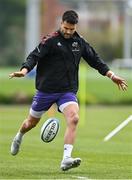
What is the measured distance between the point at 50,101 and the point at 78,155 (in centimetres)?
262

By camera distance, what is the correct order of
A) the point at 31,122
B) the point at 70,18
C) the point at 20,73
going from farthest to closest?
the point at 31,122 < the point at 70,18 < the point at 20,73

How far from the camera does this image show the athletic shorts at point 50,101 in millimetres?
14250

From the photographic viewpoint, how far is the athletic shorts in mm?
14250

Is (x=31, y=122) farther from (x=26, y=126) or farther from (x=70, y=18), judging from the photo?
(x=70, y=18)

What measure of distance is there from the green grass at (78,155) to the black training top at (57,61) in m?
1.30

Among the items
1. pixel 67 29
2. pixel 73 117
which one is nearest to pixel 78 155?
pixel 73 117

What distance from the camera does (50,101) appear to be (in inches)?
572

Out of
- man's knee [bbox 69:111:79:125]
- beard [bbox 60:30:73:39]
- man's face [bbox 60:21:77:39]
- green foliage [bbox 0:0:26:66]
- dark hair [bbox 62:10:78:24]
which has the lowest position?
green foliage [bbox 0:0:26:66]

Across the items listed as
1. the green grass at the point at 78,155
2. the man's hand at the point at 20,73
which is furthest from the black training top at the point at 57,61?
the green grass at the point at 78,155

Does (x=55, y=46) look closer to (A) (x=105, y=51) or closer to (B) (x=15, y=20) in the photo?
(A) (x=105, y=51)

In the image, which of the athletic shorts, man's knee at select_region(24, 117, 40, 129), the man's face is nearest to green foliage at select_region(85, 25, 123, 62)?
man's knee at select_region(24, 117, 40, 129)

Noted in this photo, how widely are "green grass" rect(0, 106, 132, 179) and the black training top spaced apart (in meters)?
1.30

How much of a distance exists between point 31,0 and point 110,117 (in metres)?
44.1

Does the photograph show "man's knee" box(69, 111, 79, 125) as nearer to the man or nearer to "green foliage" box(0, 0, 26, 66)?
the man
